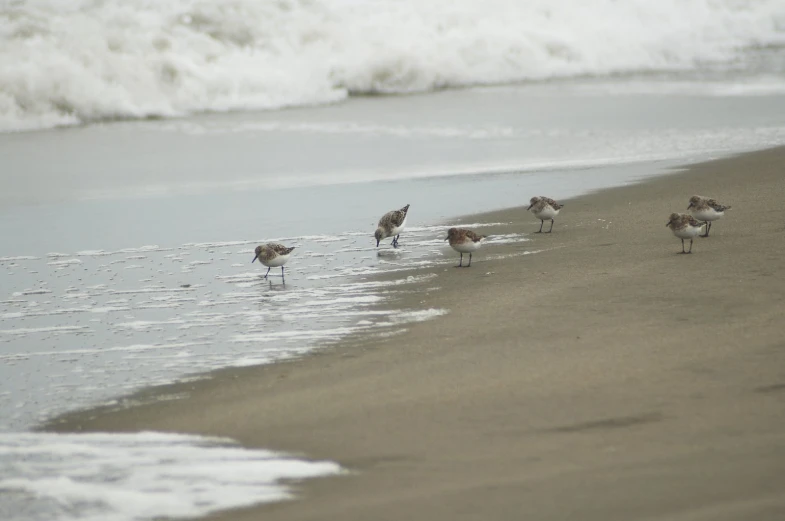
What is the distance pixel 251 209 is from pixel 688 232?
5626 mm

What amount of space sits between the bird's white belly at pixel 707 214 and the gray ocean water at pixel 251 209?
145 cm

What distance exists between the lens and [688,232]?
7.82 m

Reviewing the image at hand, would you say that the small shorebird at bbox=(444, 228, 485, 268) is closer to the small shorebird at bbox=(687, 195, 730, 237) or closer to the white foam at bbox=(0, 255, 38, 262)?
the small shorebird at bbox=(687, 195, 730, 237)

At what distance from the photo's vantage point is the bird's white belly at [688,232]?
780 centimetres

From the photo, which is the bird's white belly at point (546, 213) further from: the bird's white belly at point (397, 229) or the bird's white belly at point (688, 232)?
the bird's white belly at point (688, 232)

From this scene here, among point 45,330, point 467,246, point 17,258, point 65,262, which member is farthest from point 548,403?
point 17,258

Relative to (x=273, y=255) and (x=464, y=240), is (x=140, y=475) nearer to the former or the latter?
(x=273, y=255)

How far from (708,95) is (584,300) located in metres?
14.5

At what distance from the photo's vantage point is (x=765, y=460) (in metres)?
3.87

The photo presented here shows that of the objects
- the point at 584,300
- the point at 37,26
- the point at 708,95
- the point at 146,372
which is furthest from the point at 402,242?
the point at 37,26

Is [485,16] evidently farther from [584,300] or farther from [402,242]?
[584,300]

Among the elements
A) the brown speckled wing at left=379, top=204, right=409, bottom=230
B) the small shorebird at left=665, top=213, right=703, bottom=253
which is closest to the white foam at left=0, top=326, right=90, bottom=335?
the brown speckled wing at left=379, top=204, right=409, bottom=230

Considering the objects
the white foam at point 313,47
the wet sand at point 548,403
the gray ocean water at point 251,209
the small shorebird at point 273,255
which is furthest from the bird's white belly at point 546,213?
the white foam at point 313,47

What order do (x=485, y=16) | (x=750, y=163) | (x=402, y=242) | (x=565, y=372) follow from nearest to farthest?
(x=565, y=372), (x=402, y=242), (x=750, y=163), (x=485, y=16)
